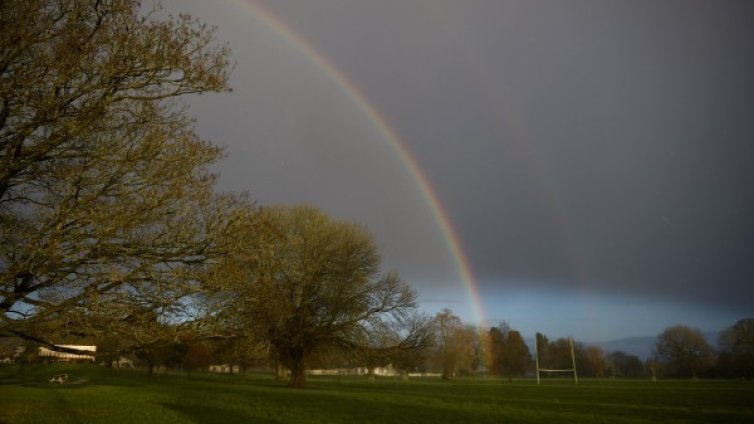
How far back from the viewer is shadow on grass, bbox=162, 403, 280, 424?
15294 millimetres

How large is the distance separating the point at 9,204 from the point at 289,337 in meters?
30.7

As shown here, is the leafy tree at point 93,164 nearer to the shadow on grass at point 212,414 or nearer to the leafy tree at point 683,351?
the shadow on grass at point 212,414

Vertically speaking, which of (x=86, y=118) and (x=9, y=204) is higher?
(x=86, y=118)

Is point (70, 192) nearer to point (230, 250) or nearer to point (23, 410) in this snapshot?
point (230, 250)

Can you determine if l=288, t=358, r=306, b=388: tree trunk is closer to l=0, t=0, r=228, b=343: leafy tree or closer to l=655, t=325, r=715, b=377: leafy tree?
l=0, t=0, r=228, b=343: leafy tree

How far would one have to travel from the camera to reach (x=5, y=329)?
5.53 meters

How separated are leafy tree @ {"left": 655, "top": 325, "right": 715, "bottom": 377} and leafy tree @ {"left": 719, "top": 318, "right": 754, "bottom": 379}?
4.84 metres

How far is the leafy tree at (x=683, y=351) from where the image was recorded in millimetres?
101250

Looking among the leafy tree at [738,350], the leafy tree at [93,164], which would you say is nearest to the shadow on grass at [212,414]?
the leafy tree at [93,164]

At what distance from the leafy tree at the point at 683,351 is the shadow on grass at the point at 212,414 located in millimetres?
105649

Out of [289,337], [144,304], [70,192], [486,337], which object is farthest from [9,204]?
[486,337]

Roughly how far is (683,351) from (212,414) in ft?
362

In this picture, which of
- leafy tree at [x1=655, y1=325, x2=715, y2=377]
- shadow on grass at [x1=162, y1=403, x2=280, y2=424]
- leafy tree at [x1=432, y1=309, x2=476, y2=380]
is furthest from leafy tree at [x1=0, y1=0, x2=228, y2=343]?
leafy tree at [x1=655, y1=325, x2=715, y2=377]

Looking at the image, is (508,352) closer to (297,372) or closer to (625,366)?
(625,366)
